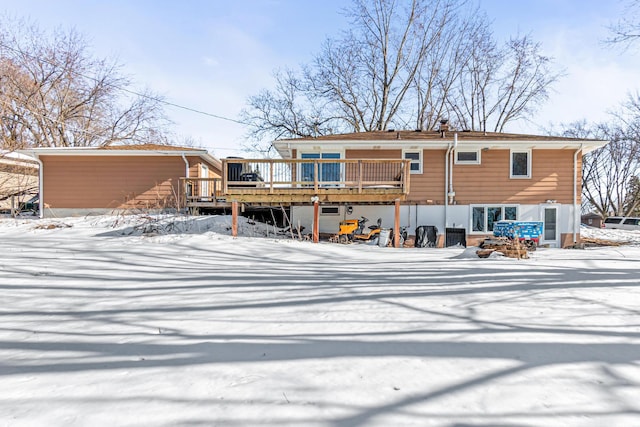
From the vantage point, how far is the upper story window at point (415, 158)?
42.5ft

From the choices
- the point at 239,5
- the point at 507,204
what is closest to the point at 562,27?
the point at 507,204

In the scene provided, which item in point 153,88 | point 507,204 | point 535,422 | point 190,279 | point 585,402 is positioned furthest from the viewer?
point 153,88

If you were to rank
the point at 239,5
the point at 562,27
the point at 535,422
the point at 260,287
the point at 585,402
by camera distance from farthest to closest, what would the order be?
the point at 562,27, the point at 239,5, the point at 260,287, the point at 585,402, the point at 535,422

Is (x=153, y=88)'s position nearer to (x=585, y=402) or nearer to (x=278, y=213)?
(x=278, y=213)

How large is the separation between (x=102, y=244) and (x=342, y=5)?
2072cm

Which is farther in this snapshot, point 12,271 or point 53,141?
point 53,141

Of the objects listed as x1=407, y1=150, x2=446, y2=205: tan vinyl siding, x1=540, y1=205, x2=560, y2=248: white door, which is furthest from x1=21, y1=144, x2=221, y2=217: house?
x1=540, y1=205, x2=560, y2=248: white door

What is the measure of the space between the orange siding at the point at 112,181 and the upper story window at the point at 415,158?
29.1ft

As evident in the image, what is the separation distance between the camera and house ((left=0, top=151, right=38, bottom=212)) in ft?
61.6

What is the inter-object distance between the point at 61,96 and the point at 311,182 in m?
21.5

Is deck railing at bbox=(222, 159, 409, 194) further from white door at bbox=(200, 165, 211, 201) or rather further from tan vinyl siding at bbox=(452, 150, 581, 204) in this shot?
tan vinyl siding at bbox=(452, 150, 581, 204)

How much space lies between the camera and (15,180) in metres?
19.4

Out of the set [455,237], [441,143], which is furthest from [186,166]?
[455,237]

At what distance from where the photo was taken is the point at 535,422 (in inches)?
64.4
